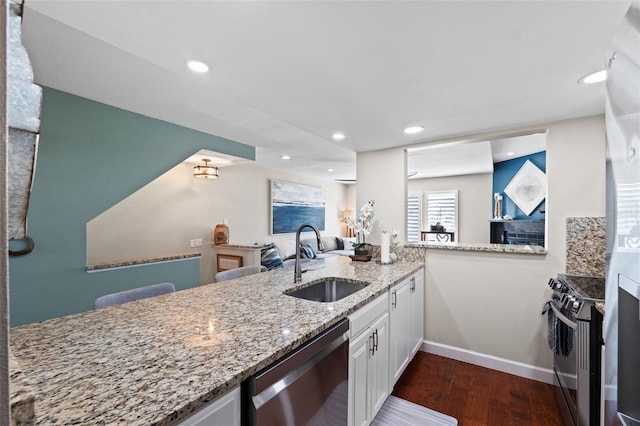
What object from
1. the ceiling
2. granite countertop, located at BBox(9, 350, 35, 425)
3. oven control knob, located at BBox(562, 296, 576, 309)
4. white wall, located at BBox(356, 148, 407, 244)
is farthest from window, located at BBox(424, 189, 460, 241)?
granite countertop, located at BBox(9, 350, 35, 425)

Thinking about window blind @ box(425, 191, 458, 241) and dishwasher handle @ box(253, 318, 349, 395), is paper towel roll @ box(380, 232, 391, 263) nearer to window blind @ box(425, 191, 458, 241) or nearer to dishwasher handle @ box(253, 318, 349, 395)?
dishwasher handle @ box(253, 318, 349, 395)

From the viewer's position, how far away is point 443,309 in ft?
9.21

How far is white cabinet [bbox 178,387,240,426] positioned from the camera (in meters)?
0.75

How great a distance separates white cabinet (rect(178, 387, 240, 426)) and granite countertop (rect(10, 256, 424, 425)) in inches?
1.3

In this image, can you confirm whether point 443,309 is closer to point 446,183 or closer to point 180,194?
point 180,194

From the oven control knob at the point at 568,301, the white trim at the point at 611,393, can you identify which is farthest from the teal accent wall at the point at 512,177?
the white trim at the point at 611,393

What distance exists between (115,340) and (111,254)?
344 cm

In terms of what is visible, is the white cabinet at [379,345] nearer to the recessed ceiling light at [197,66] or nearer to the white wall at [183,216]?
the recessed ceiling light at [197,66]

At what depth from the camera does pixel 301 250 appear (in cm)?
Result: 582

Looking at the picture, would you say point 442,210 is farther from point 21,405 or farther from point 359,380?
point 21,405

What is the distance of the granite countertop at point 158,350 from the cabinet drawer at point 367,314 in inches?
2.5

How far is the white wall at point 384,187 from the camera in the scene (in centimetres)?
308

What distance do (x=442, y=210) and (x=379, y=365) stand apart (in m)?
5.80

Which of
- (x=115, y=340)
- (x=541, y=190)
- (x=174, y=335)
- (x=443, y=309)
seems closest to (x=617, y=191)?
(x=174, y=335)
